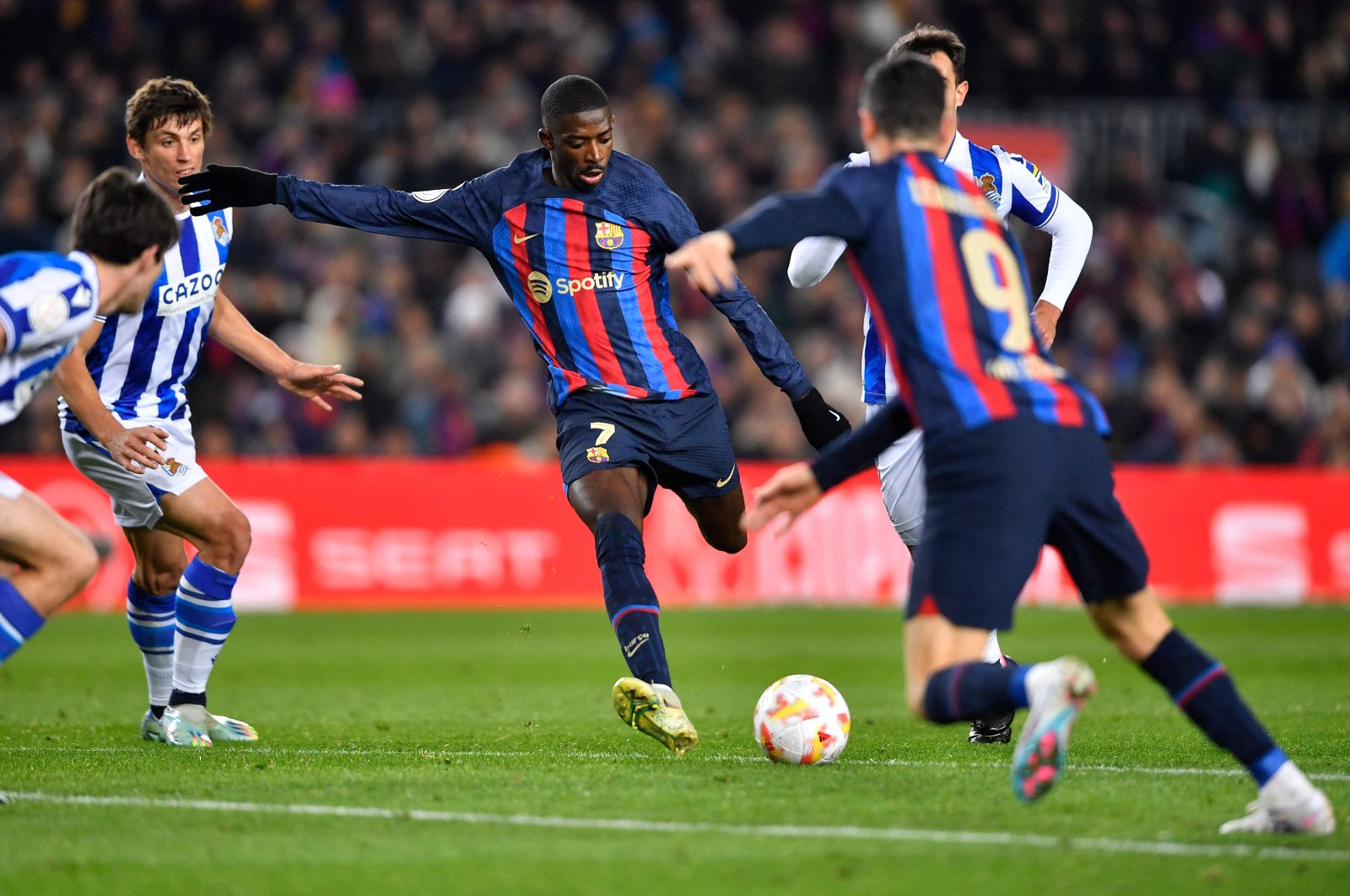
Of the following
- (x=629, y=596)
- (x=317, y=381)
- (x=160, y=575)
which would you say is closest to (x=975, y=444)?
(x=629, y=596)

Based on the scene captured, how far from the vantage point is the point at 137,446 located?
6.51 meters

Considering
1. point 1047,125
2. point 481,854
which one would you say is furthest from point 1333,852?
point 1047,125

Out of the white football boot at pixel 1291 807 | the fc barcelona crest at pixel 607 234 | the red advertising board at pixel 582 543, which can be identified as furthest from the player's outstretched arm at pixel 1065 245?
the red advertising board at pixel 582 543

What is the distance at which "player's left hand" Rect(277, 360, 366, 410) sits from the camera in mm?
7070

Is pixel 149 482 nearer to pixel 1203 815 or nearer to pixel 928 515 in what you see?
pixel 928 515

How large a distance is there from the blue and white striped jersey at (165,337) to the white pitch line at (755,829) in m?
2.11

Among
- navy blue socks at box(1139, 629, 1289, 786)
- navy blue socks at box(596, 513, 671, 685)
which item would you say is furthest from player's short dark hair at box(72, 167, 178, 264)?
navy blue socks at box(1139, 629, 1289, 786)

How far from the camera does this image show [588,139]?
6.60 m

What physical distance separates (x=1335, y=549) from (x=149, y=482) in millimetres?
12262

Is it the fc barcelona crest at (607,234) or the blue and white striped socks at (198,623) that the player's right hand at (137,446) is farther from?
the fc barcelona crest at (607,234)

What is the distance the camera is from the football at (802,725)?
615 centimetres

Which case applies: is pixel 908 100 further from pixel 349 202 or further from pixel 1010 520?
pixel 349 202

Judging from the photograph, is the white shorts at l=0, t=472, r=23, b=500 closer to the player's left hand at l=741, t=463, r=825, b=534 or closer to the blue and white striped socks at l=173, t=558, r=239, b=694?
the blue and white striped socks at l=173, t=558, r=239, b=694

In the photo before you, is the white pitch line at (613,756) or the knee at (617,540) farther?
the knee at (617,540)
